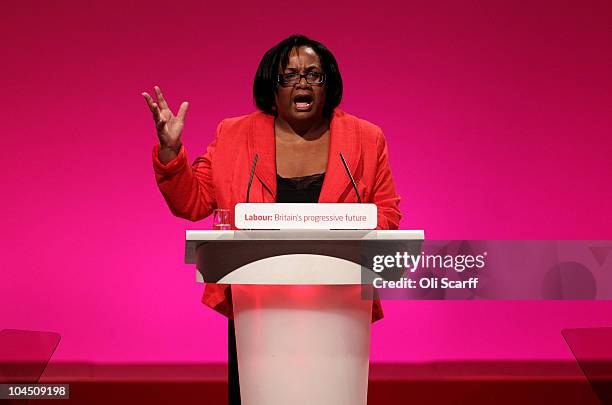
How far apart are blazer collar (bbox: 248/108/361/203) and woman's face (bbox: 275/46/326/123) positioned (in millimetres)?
80

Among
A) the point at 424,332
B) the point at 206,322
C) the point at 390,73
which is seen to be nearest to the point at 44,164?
the point at 206,322

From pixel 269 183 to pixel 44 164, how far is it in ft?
6.38

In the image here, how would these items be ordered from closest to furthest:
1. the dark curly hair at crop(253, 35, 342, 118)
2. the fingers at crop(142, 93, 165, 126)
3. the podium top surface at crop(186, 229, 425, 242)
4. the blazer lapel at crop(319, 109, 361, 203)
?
the podium top surface at crop(186, 229, 425, 242)
the fingers at crop(142, 93, 165, 126)
the blazer lapel at crop(319, 109, 361, 203)
the dark curly hair at crop(253, 35, 342, 118)

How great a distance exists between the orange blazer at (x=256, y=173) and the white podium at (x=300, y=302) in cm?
31

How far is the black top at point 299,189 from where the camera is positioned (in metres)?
2.38

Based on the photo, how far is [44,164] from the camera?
13.1 ft

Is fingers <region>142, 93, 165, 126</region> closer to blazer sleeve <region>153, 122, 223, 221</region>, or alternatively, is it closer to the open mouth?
blazer sleeve <region>153, 122, 223, 221</region>

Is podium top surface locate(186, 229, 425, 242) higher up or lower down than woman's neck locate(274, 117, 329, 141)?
lower down

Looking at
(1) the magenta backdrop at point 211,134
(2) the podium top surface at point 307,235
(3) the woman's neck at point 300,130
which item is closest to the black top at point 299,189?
(3) the woman's neck at point 300,130

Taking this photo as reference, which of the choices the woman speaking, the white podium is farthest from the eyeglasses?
the white podium

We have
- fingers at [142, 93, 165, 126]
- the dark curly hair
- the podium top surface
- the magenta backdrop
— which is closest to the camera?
the podium top surface

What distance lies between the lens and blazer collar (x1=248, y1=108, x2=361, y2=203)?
2350 mm

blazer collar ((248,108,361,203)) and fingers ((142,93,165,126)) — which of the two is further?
blazer collar ((248,108,361,203))

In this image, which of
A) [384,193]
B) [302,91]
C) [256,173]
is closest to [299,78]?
[302,91]
